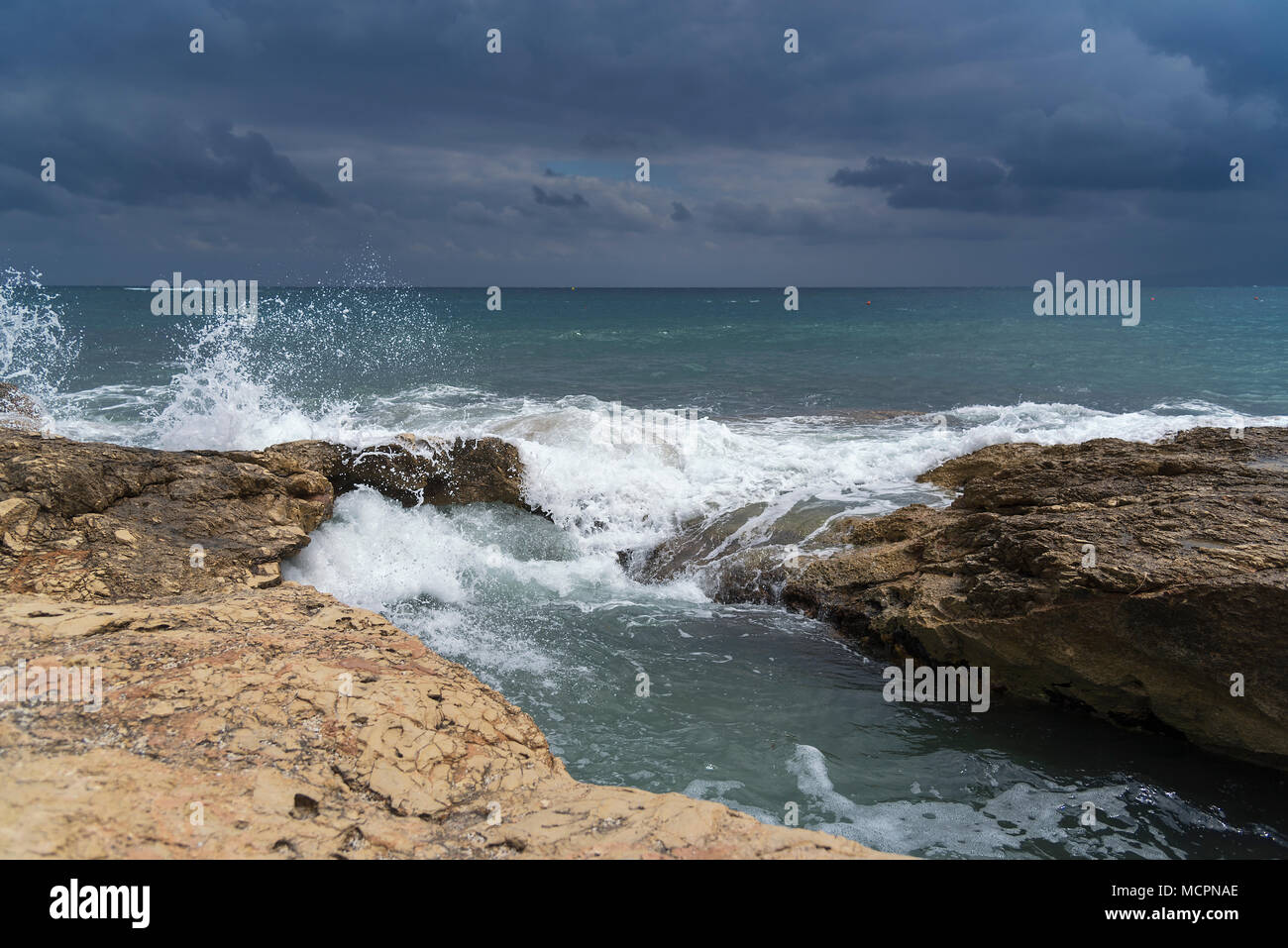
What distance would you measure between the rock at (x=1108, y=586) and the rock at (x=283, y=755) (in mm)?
3671

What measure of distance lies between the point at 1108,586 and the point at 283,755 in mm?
5241

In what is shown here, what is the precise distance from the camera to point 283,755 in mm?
3027

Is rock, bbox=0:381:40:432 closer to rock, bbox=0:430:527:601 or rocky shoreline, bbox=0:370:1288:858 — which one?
rocky shoreline, bbox=0:370:1288:858

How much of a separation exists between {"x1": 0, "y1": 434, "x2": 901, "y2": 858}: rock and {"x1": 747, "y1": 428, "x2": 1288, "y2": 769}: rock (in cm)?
367

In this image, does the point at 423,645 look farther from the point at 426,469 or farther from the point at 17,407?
the point at 17,407

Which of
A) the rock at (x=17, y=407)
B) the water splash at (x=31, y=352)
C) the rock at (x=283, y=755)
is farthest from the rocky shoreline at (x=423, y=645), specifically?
the water splash at (x=31, y=352)

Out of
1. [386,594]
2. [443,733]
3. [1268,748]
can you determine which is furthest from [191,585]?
[1268,748]

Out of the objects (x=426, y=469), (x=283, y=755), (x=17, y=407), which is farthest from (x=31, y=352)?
(x=283, y=755)

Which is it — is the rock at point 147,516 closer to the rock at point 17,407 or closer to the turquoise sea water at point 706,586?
the turquoise sea water at point 706,586

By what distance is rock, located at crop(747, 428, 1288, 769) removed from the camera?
5.02m

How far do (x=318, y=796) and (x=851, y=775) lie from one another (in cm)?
339

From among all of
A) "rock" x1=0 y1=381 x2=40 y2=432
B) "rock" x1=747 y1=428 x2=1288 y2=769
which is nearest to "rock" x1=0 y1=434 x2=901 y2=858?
"rock" x1=747 y1=428 x2=1288 y2=769

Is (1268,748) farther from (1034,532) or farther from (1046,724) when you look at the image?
(1034,532)
